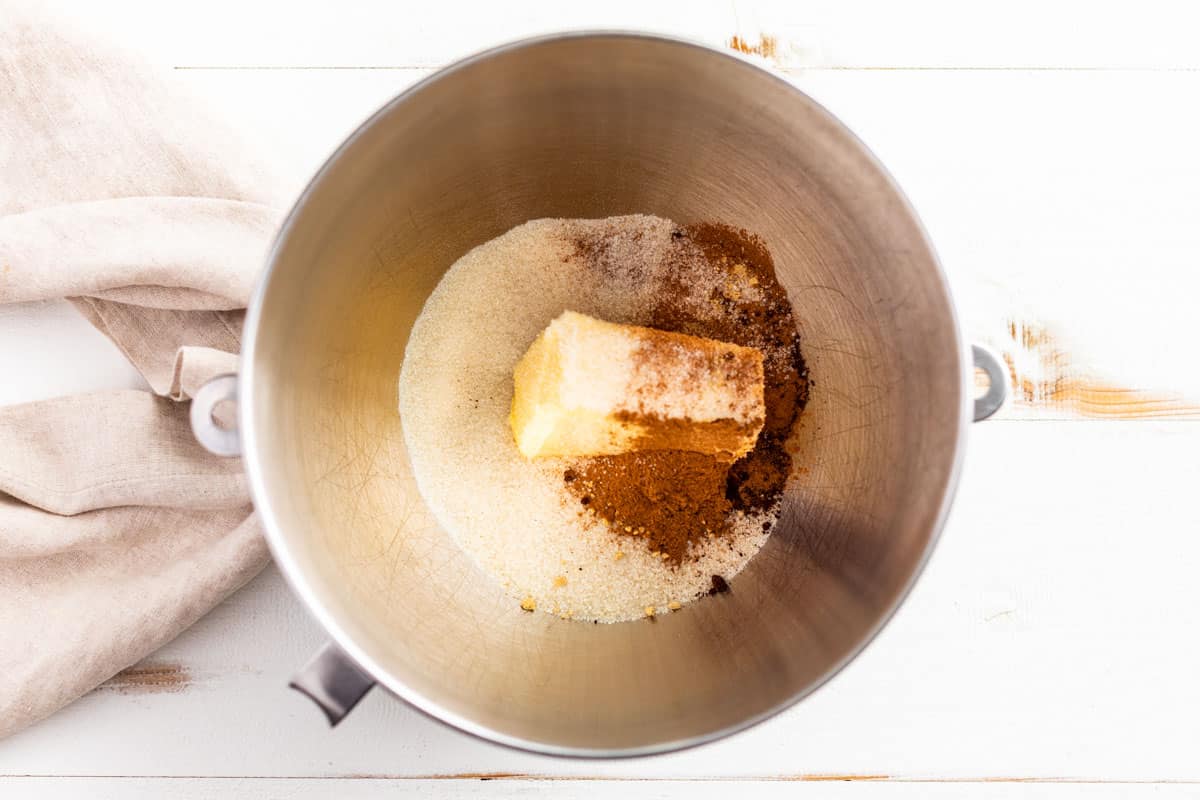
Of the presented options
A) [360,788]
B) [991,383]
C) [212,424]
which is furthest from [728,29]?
[360,788]

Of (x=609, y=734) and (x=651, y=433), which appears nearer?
(x=609, y=734)

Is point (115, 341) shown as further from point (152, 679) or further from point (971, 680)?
point (971, 680)

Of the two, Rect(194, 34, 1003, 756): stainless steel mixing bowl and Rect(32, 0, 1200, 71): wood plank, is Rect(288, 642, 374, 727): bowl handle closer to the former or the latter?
Rect(194, 34, 1003, 756): stainless steel mixing bowl

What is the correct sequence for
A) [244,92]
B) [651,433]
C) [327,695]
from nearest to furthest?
[327,695] → [651,433] → [244,92]

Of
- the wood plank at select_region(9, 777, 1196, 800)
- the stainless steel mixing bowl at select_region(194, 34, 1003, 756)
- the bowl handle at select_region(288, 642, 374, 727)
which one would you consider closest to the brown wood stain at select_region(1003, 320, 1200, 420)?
the stainless steel mixing bowl at select_region(194, 34, 1003, 756)

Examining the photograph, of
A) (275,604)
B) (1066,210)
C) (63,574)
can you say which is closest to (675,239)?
(1066,210)

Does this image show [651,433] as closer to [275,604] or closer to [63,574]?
[275,604]

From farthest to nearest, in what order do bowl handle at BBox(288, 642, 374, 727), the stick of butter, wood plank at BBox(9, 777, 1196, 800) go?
wood plank at BBox(9, 777, 1196, 800) < the stick of butter < bowl handle at BBox(288, 642, 374, 727)

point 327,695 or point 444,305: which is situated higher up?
point 444,305
